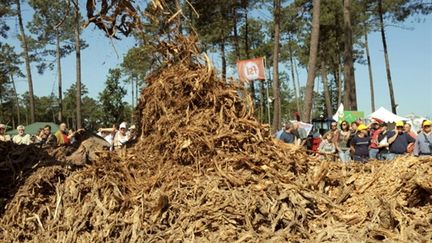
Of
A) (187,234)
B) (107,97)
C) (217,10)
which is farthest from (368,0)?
(187,234)

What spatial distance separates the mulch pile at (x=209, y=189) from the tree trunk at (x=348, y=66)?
14.6 metres

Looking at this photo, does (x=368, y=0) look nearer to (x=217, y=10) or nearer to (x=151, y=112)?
(x=217, y=10)

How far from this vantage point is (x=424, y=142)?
10477 mm

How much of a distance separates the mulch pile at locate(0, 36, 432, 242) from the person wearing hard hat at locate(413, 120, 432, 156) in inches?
177

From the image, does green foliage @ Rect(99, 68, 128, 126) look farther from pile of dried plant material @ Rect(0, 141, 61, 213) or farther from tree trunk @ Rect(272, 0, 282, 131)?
pile of dried plant material @ Rect(0, 141, 61, 213)

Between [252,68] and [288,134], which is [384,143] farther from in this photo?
[252,68]

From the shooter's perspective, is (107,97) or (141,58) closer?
(141,58)

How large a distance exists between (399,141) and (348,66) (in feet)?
30.4

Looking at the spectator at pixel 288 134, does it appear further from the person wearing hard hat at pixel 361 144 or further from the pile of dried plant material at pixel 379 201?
the pile of dried plant material at pixel 379 201

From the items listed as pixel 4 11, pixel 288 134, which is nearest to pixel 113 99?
pixel 4 11

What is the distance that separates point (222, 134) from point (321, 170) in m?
1.26

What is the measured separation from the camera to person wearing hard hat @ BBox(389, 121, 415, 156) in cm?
1152

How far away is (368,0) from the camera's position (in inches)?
1321

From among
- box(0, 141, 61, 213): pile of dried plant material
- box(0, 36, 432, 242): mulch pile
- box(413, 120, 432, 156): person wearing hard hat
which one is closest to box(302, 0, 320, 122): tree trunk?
box(413, 120, 432, 156): person wearing hard hat
